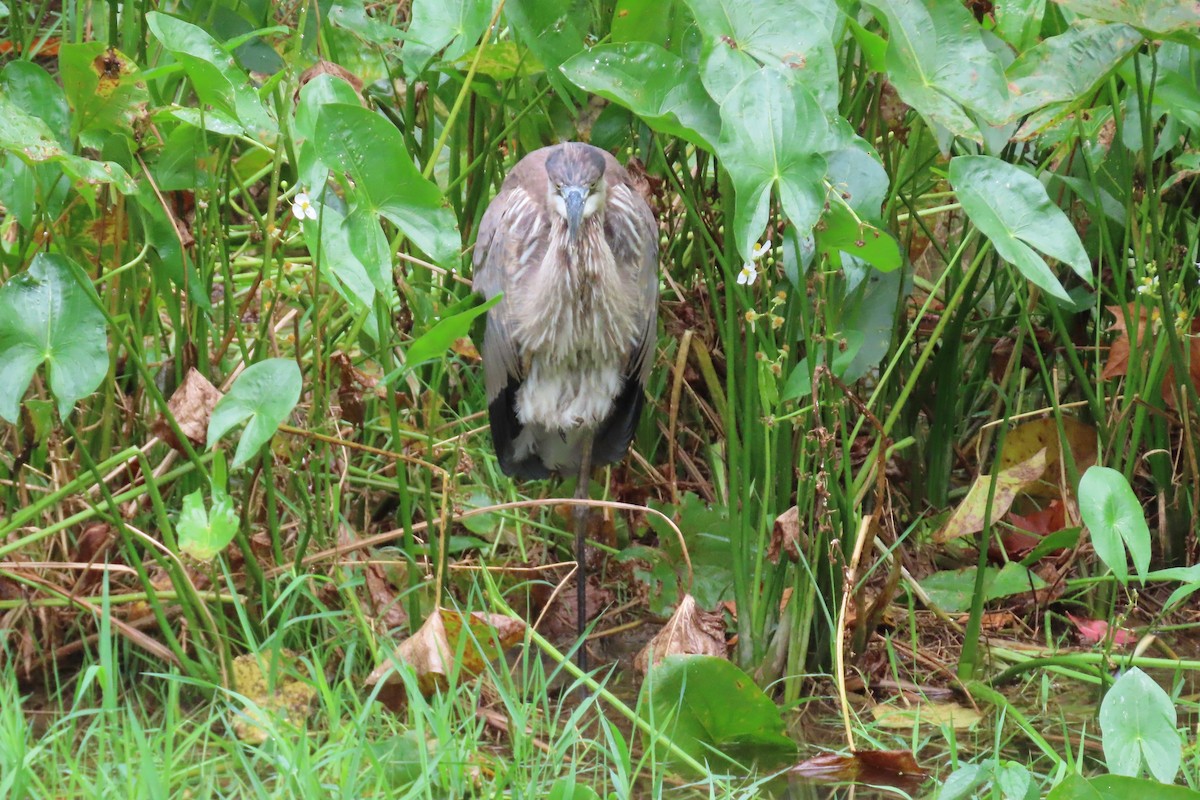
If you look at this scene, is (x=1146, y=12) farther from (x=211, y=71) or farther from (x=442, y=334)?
(x=211, y=71)

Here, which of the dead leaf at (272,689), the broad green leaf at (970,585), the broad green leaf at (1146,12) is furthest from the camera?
the broad green leaf at (970,585)

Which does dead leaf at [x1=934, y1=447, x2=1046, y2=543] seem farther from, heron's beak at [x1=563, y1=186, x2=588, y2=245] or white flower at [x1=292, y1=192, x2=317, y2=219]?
white flower at [x1=292, y1=192, x2=317, y2=219]

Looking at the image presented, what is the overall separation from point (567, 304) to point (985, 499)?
4.01 feet

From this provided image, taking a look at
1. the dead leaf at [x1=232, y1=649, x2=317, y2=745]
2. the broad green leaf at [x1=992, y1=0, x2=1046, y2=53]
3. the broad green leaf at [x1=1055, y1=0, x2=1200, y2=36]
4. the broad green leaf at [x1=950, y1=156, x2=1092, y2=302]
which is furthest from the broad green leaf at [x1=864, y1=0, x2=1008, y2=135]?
the dead leaf at [x1=232, y1=649, x2=317, y2=745]

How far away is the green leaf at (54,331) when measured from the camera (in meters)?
2.71

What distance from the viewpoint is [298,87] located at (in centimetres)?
301

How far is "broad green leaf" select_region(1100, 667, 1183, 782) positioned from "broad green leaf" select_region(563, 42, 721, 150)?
1333mm

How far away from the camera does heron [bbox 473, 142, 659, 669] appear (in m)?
3.56

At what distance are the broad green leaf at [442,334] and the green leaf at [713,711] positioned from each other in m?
0.86

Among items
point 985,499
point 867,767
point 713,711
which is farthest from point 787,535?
point 985,499

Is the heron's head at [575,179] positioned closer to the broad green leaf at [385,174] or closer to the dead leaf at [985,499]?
the broad green leaf at [385,174]

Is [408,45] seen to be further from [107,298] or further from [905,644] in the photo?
[905,644]

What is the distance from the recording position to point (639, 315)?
3771mm

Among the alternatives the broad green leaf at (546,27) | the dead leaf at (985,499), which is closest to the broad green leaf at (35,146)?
the broad green leaf at (546,27)
